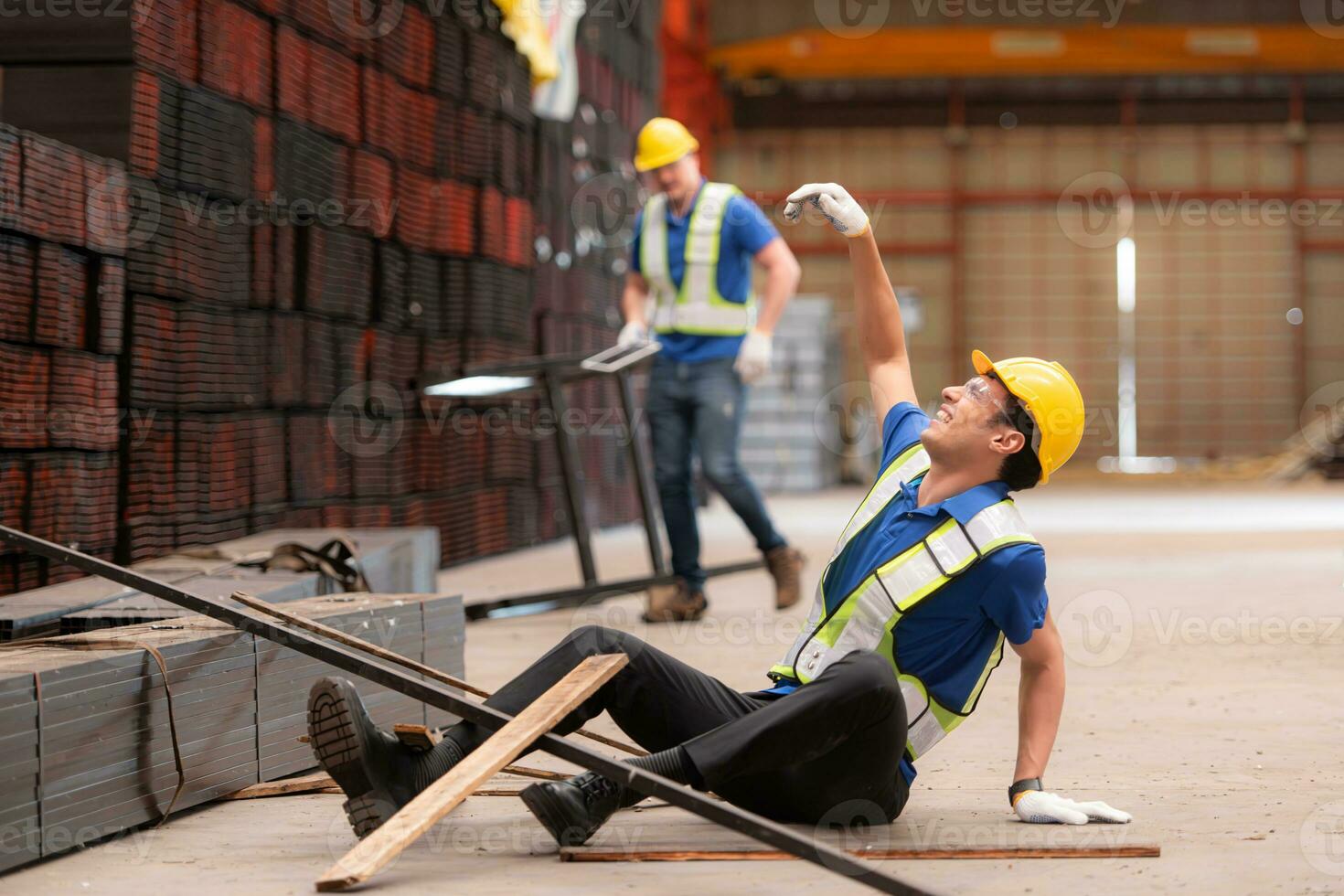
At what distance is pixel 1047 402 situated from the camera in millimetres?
2969

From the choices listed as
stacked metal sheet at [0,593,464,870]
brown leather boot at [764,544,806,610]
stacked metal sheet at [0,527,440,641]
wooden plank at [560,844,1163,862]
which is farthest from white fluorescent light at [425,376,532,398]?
wooden plank at [560,844,1163,862]

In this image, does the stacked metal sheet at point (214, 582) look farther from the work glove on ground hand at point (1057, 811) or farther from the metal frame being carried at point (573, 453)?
the work glove on ground hand at point (1057, 811)

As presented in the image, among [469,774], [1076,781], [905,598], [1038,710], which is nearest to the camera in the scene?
[469,774]

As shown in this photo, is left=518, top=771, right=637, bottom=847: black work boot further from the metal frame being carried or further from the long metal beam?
the metal frame being carried

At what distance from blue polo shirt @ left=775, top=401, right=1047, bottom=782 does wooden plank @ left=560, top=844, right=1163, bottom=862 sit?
0.76 ft

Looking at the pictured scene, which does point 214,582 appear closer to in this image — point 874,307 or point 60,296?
point 60,296

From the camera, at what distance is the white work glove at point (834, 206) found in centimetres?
323

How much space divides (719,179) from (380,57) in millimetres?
16422

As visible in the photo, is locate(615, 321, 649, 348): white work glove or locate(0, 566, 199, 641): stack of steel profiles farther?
locate(615, 321, 649, 348): white work glove

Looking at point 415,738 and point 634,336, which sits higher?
point 634,336

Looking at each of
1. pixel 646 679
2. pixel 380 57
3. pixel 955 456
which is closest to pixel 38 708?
pixel 646 679

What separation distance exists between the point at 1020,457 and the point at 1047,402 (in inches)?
4.7

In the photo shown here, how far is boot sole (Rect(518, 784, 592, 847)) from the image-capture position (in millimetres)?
2832

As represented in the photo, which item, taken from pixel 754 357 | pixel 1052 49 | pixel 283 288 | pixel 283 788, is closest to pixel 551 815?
pixel 283 788
